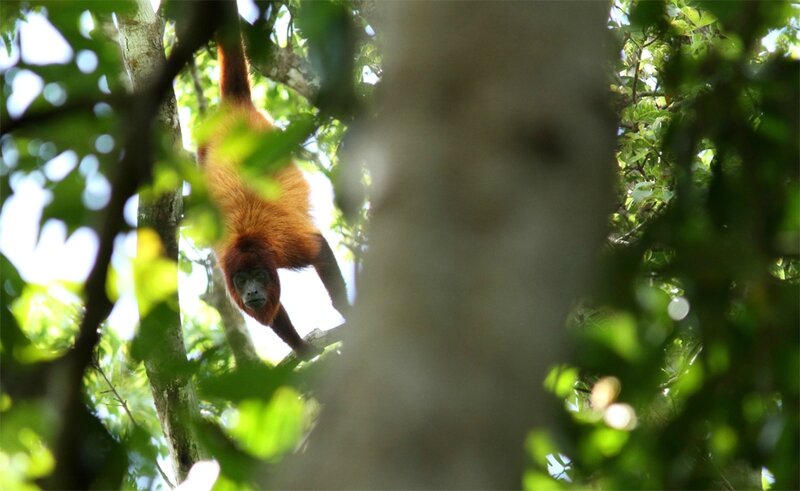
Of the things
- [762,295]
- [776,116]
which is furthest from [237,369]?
[776,116]

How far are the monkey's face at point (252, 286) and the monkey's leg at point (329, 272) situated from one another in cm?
51

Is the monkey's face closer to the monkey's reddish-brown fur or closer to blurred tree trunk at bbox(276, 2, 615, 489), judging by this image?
the monkey's reddish-brown fur

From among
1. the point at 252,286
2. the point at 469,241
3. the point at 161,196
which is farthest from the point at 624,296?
the point at 252,286

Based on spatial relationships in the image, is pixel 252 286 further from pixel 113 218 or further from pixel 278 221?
pixel 113 218

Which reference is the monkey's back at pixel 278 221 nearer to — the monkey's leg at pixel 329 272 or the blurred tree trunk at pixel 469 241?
the monkey's leg at pixel 329 272

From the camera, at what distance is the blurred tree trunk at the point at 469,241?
0.78 meters

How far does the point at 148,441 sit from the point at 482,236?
994mm

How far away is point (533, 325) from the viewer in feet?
2.65

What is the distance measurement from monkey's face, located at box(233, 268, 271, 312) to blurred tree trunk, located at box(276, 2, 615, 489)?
23.0ft

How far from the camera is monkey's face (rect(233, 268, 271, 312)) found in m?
7.80

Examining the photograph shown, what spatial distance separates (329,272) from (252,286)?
73cm

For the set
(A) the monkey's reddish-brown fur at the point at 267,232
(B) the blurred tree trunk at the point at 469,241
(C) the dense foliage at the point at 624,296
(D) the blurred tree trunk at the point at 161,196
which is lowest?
(A) the monkey's reddish-brown fur at the point at 267,232

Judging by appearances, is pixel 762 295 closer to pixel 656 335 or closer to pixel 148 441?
pixel 656 335

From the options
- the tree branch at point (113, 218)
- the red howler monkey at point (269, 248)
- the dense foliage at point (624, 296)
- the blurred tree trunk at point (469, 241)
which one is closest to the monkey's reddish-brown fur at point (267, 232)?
the red howler monkey at point (269, 248)
